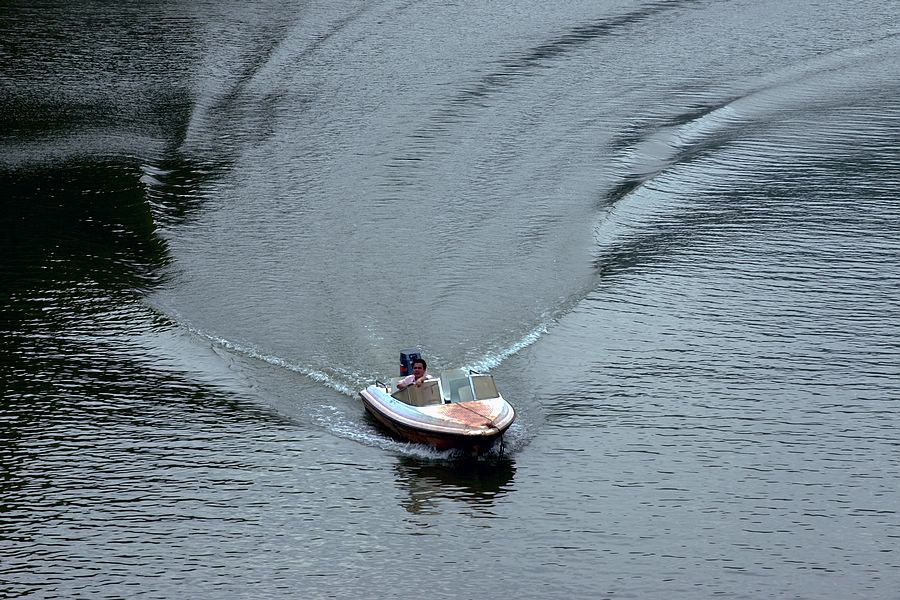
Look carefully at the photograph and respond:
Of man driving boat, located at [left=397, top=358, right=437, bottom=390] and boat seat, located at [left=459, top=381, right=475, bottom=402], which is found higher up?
man driving boat, located at [left=397, top=358, right=437, bottom=390]

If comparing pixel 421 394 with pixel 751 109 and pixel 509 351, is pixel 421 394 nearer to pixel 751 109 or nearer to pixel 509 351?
pixel 509 351

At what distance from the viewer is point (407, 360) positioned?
1139 inches

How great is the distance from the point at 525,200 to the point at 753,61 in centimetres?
1919

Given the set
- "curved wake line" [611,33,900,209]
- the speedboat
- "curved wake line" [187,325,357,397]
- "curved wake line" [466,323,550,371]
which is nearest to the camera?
the speedboat

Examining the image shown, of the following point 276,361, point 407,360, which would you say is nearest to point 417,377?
point 407,360

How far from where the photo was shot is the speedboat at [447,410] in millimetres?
26766

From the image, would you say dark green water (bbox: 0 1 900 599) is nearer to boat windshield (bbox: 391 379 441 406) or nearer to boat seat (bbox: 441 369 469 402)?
boat windshield (bbox: 391 379 441 406)

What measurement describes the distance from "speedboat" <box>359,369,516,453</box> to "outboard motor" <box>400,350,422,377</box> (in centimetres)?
57

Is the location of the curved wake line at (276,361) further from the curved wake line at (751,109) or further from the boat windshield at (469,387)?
the curved wake line at (751,109)

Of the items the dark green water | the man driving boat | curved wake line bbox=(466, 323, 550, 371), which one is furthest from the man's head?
curved wake line bbox=(466, 323, 550, 371)

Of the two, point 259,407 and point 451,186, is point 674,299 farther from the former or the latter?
point 259,407

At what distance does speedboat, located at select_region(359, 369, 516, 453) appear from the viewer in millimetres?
26766

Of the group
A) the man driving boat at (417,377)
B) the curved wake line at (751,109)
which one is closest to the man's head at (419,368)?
the man driving boat at (417,377)

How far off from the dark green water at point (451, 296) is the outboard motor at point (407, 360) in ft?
5.86
